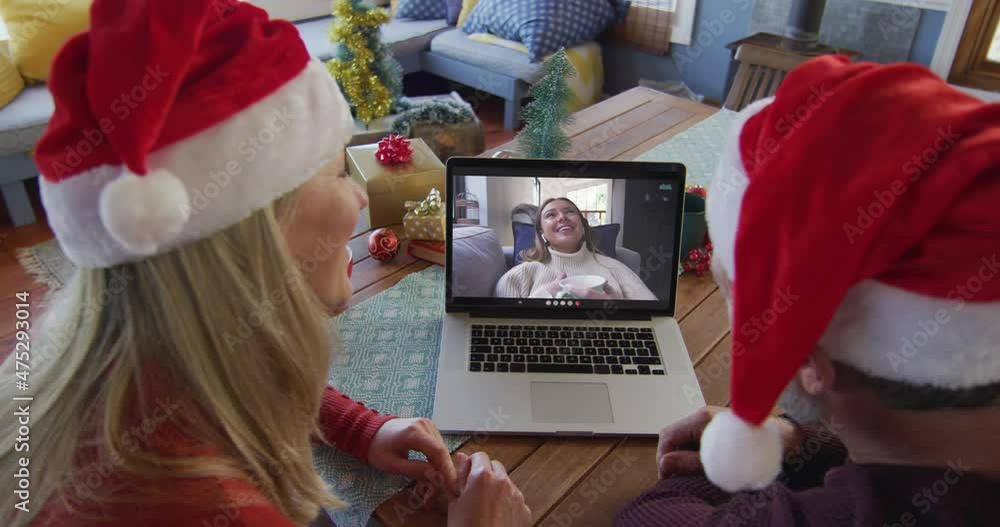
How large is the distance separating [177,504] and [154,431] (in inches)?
2.8

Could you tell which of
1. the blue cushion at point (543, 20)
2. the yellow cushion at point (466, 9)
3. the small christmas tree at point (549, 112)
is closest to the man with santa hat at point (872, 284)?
the small christmas tree at point (549, 112)

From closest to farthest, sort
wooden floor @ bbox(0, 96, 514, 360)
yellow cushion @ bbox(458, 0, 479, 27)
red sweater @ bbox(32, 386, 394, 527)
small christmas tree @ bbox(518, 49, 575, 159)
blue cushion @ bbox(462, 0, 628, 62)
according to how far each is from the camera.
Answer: red sweater @ bbox(32, 386, 394, 527)
small christmas tree @ bbox(518, 49, 575, 159)
wooden floor @ bbox(0, 96, 514, 360)
blue cushion @ bbox(462, 0, 628, 62)
yellow cushion @ bbox(458, 0, 479, 27)

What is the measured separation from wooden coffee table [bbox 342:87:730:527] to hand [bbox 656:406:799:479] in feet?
0.11

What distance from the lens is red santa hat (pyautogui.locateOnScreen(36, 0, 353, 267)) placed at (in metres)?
0.50

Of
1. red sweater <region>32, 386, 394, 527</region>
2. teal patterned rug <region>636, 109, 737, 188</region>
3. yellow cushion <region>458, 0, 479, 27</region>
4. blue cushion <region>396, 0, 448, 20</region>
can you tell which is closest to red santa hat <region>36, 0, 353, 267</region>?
red sweater <region>32, 386, 394, 527</region>

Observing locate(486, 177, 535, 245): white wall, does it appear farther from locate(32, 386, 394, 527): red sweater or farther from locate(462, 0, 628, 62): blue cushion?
locate(462, 0, 628, 62): blue cushion

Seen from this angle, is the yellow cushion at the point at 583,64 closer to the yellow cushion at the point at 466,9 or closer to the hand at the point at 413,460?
the yellow cushion at the point at 466,9

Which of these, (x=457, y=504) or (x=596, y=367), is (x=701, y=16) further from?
(x=457, y=504)

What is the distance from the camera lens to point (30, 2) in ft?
8.40

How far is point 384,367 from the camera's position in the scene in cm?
96

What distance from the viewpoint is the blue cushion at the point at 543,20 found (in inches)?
127

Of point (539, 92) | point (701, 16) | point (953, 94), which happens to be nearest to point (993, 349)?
point (953, 94)

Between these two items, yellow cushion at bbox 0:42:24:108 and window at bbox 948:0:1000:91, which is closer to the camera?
yellow cushion at bbox 0:42:24:108

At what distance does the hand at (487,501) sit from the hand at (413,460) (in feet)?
0.07
